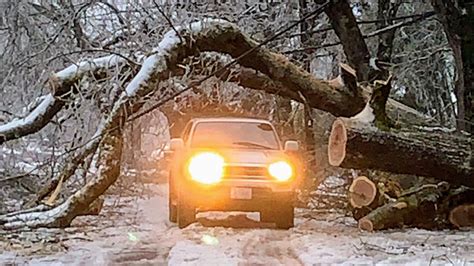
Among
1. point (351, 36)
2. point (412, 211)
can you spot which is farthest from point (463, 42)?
point (412, 211)

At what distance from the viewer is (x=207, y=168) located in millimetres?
12828

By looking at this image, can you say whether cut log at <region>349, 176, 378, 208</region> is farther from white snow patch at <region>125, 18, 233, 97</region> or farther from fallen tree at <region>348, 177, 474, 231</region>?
white snow patch at <region>125, 18, 233, 97</region>

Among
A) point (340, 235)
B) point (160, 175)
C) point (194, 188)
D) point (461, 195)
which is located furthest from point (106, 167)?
point (160, 175)

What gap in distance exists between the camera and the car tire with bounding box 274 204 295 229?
1309cm

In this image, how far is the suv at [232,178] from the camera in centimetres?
1272

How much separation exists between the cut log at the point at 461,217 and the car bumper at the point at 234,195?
2.98 metres

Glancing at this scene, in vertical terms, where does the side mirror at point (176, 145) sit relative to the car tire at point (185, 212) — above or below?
above

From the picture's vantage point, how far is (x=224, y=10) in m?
16.0

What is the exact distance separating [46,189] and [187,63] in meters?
3.35

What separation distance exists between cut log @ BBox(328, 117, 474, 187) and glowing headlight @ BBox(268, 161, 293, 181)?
3.97 feet

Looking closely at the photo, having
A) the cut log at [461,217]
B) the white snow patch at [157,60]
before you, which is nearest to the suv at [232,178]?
the white snow patch at [157,60]

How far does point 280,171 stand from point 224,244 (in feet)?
7.85

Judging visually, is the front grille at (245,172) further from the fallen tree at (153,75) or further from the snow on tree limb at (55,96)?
the snow on tree limb at (55,96)

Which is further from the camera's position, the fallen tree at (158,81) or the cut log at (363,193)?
the cut log at (363,193)
